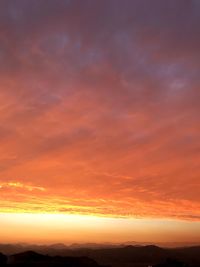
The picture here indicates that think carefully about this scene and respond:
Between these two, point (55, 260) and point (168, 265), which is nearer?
point (55, 260)

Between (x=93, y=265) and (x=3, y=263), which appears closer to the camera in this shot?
(x=3, y=263)

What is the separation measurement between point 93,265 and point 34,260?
551 inches

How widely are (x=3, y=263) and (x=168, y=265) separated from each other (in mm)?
46097

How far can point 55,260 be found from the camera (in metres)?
92.7

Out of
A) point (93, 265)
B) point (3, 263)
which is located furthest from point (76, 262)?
point (3, 263)

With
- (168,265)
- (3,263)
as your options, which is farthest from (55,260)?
(168,265)

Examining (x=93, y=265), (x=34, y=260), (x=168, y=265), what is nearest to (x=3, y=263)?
(x=34, y=260)

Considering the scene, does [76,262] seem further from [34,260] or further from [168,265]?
[168,265]

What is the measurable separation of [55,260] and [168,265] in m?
32.3

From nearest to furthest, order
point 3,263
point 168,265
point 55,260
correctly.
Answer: point 3,263
point 55,260
point 168,265

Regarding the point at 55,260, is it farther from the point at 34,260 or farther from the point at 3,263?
the point at 3,263

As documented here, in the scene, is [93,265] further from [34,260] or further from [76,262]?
[34,260]

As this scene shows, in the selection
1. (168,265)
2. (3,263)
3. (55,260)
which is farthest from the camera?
(168,265)

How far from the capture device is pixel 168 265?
107375 mm
